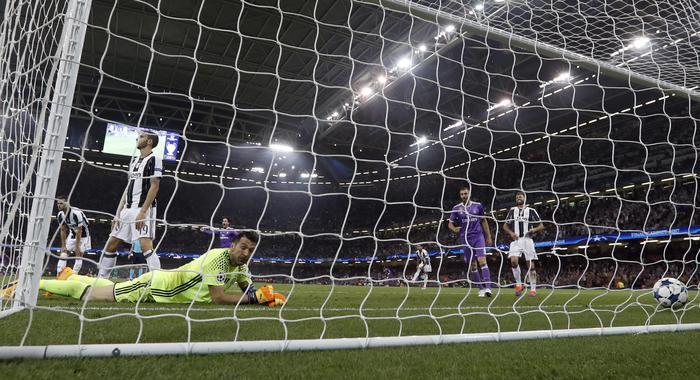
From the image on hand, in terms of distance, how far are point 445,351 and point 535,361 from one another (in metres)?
0.38

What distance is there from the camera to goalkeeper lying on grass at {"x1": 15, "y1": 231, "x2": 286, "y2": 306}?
332 cm

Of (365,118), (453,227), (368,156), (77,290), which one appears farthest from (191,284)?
(368,156)

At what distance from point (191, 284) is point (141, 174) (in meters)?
1.15

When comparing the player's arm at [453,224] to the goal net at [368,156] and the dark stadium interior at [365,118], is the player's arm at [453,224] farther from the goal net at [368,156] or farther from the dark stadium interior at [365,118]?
the dark stadium interior at [365,118]

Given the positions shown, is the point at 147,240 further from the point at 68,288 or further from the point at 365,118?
the point at 365,118

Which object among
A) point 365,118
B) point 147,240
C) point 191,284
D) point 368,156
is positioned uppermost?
point 191,284

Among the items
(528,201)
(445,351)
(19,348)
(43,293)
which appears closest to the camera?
(19,348)

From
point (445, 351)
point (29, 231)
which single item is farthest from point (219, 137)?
point (445, 351)

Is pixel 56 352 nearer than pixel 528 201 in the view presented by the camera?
Yes

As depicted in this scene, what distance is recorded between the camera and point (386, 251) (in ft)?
85.8

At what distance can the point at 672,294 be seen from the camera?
3939 millimetres

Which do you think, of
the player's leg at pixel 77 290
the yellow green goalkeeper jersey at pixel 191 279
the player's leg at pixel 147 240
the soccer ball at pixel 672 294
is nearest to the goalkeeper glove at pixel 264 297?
the yellow green goalkeeper jersey at pixel 191 279

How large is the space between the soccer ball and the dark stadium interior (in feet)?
7.49

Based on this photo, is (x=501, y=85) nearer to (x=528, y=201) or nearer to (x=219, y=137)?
(x=528, y=201)
